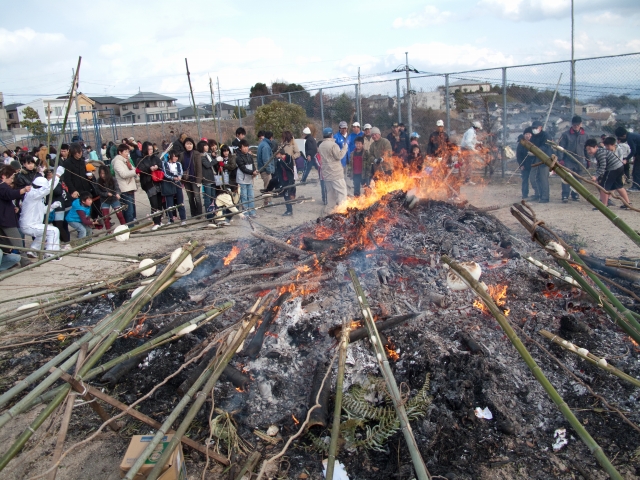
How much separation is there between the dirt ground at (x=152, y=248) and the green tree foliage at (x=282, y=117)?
248 inches

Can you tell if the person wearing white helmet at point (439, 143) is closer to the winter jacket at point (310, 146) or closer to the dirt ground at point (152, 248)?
the dirt ground at point (152, 248)

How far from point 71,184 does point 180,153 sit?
2.49 metres

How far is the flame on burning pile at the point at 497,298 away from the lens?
466cm

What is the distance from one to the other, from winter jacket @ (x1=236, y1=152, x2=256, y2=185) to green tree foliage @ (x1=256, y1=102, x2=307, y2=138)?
28.2 feet

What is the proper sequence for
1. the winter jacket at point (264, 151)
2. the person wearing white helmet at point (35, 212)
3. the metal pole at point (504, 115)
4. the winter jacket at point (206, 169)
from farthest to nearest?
1. the metal pole at point (504, 115)
2. the winter jacket at point (264, 151)
3. the winter jacket at point (206, 169)
4. the person wearing white helmet at point (35, 212)

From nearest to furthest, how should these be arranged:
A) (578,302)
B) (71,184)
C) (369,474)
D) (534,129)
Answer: (369,474), (578,302), (71,184), (534,129)

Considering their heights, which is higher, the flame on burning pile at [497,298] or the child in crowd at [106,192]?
the child in crowd at [106,192]

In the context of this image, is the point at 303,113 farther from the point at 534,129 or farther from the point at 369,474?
the point at 369,474

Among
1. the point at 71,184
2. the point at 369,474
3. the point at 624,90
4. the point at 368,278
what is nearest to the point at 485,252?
the point at 368,278

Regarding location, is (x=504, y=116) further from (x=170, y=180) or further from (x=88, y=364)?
(x=88, y=364)

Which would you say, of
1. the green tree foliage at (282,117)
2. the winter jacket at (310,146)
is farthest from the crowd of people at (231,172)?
the green tree foliage at (282,117)

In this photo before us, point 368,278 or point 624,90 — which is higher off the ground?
point 624,90

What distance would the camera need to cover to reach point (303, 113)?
61.9 feet

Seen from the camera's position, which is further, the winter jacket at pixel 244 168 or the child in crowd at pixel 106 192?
the winter jacket at pixel 244 168
